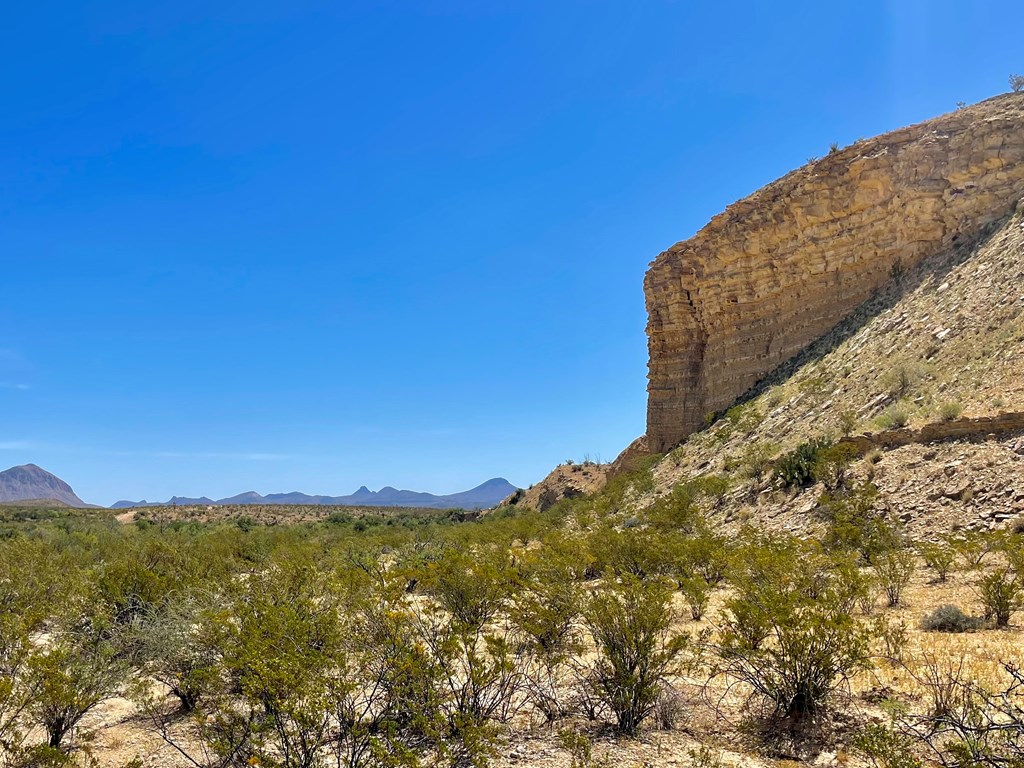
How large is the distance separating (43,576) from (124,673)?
268 inches

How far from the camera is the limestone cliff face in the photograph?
23266 mm

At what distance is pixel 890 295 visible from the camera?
24344 mm

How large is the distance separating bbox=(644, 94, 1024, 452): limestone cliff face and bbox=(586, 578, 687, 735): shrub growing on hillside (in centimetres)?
1879

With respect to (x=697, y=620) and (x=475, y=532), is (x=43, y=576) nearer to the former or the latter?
(x=697, y=620)

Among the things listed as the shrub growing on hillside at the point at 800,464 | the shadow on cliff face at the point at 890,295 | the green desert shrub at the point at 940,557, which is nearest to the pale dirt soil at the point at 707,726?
the green desert shrub at the point at 940,557

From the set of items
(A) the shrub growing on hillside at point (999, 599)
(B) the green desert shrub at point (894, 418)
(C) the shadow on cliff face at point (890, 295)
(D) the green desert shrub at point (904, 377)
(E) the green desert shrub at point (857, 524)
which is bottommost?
(A) the shrub growing on hillside at point (999, 599)

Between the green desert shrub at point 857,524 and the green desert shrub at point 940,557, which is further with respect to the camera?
the green desert shrub at point 857,524

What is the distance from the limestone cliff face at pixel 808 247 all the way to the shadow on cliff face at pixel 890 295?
0.49m

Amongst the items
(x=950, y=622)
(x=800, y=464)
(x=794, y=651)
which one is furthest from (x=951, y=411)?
(x=794, y=651)

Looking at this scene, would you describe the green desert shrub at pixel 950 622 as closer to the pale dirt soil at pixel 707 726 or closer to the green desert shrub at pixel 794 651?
the pale dirt soil at pixel 707 726

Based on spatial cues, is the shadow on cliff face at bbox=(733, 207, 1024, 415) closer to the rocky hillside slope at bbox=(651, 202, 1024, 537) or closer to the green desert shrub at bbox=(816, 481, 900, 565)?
the rocky hillside slope at bbox=(651, 202, 1024, 537)

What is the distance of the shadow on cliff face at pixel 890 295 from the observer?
72.1 ft

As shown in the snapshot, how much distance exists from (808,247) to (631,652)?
26.8 m

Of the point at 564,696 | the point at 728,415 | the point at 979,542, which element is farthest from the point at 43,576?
the point at 728,415
